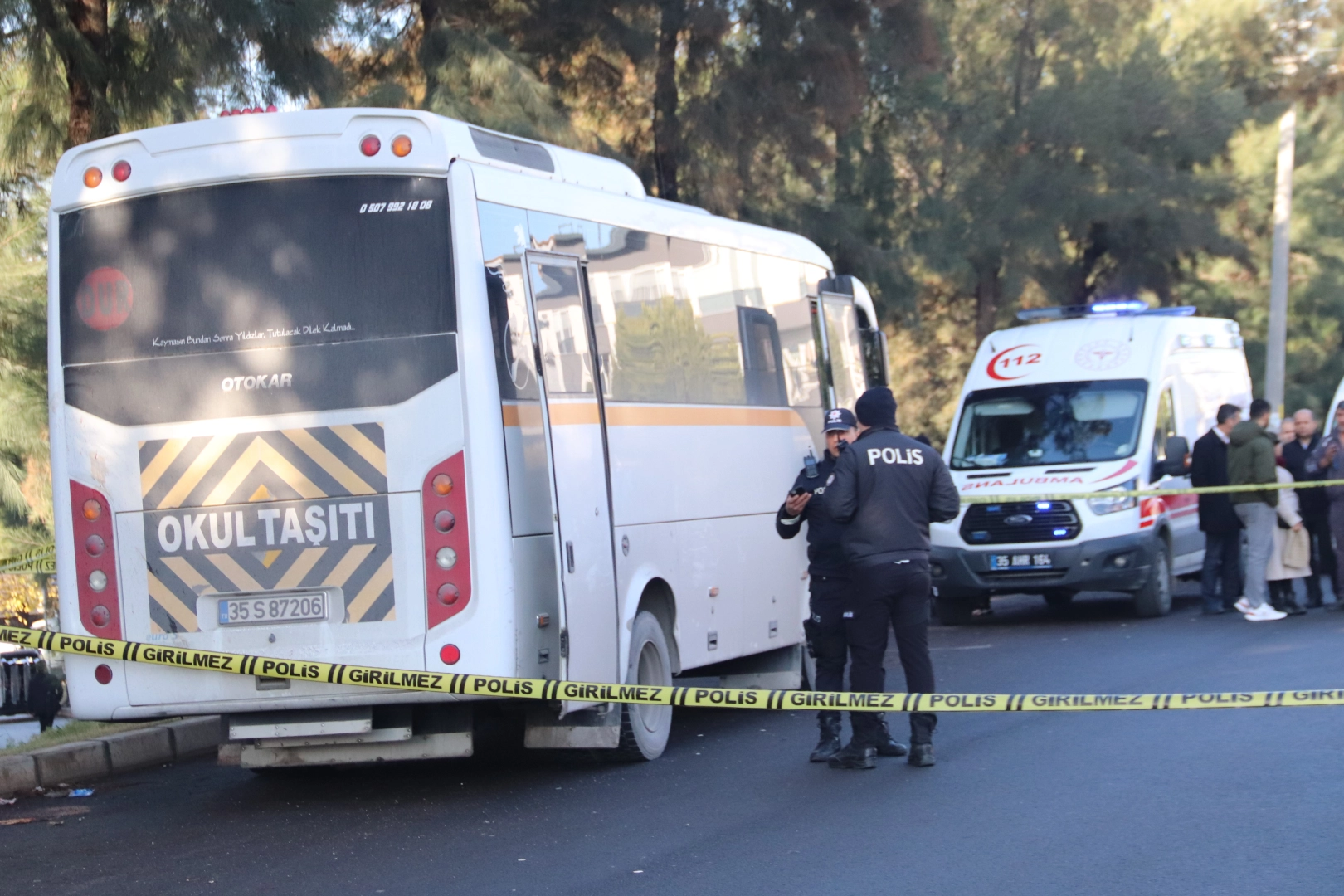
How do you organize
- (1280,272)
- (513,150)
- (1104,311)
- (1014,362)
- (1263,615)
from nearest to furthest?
(513,150)
(1263,615)
(1014,362)
(1104,311)
(1280,272)

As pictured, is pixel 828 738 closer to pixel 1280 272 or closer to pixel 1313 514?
pixel 1313 514

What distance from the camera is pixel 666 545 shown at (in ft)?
31.3

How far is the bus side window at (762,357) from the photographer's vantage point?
1085cm

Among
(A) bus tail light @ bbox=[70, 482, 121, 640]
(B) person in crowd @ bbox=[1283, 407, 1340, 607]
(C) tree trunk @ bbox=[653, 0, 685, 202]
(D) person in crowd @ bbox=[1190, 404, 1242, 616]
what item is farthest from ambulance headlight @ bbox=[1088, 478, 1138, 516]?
(A) bus tail light @ bbox=[70, 482, 121, 640]

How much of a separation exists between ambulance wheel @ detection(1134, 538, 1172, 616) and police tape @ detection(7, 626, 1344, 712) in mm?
8517

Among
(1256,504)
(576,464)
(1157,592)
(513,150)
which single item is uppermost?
(513,150)

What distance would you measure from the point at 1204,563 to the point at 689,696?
10.1 m

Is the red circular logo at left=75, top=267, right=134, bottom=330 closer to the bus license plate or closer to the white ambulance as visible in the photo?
the bus license plate

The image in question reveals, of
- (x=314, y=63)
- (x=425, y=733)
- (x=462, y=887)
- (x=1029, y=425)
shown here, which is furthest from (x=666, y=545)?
(x=1029, y=425)

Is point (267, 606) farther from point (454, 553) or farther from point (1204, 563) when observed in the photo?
point (1204, 563)

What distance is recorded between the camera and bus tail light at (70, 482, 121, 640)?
795 centimetres

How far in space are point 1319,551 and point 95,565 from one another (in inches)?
490

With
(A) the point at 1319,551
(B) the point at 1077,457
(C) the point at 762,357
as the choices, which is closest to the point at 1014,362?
(B) the point at 1077,457

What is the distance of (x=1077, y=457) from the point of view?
16188 mm
